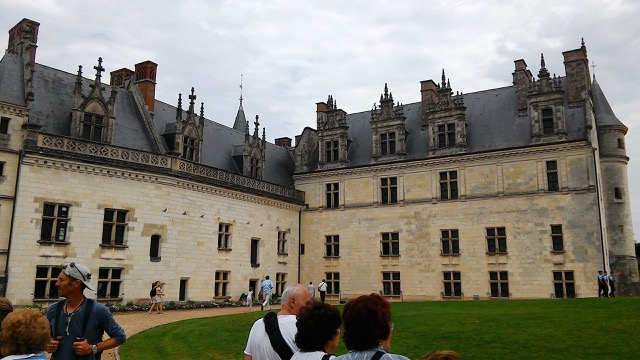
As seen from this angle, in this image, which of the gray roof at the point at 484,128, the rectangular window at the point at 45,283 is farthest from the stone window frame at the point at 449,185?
the rectangular window at the point at 45,283

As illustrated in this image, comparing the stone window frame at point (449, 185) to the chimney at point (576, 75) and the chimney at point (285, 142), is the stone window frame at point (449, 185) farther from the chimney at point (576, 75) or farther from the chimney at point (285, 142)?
the chimney at point (285, 142)

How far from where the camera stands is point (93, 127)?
2316cm

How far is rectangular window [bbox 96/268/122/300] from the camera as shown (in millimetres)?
21828

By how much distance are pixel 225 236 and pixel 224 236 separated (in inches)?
5.7

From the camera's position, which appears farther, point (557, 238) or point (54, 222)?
point (557, 238)

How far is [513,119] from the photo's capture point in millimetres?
29719

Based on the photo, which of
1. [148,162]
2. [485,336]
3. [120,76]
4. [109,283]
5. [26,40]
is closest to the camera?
[485,336]

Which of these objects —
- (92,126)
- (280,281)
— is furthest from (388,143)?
(92,126)

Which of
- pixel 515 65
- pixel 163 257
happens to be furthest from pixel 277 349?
pixel 515 65

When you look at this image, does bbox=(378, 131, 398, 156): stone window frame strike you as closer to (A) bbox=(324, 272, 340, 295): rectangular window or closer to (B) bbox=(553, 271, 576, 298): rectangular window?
(A) bbox=(324, 272, 340, 295): rectangular window

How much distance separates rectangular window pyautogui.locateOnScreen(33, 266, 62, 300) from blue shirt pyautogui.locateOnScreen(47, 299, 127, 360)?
17.3 meters

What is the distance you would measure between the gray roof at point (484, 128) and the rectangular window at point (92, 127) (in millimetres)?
15390

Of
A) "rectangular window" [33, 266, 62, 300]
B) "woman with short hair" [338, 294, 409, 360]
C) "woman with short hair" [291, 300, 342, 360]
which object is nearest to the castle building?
"rectangular window" [33, 266, 62, 300]

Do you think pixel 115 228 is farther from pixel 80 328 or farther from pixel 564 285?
pixel 564 285
